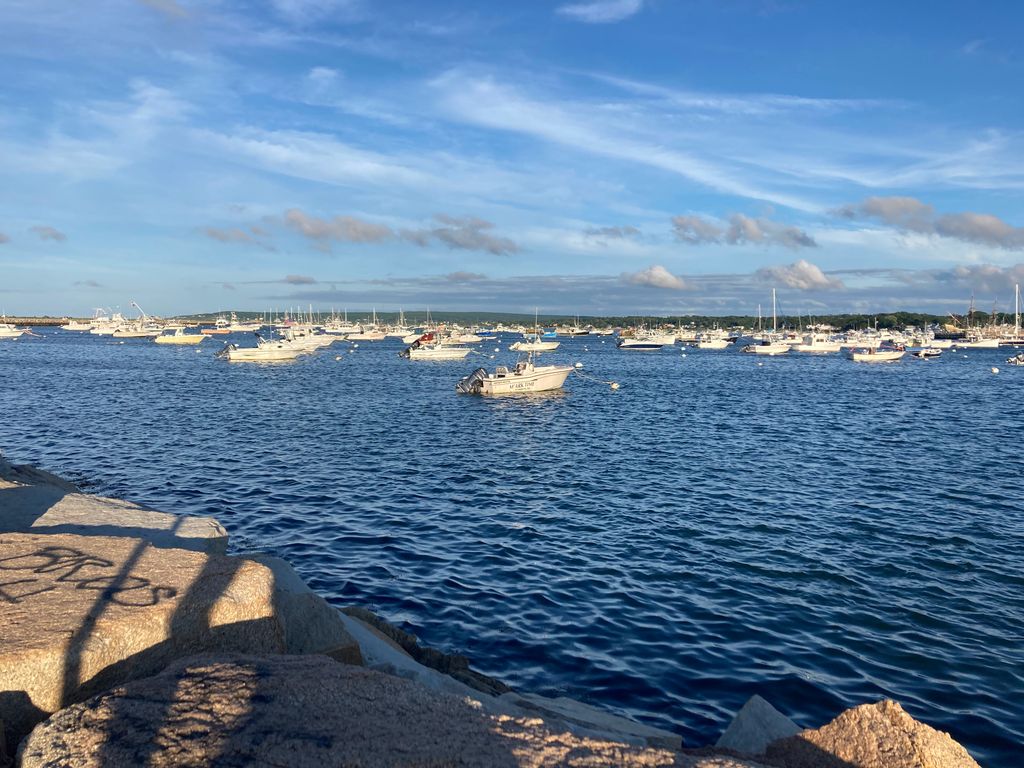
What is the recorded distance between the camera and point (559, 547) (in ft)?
53.8

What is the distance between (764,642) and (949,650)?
9.14ft

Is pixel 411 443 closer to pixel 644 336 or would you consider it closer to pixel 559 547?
pixel 559 547

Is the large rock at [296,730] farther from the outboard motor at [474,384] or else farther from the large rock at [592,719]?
the outboard motor at [474,384]

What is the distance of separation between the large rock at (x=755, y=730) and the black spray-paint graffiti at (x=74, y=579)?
5.31 meters

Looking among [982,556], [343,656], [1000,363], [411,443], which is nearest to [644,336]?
[1000,363]

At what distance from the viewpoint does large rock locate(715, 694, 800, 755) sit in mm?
6645

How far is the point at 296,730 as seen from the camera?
4.69 m

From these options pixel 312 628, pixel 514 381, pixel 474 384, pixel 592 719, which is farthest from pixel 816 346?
pixel 312 628

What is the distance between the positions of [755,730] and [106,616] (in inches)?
229

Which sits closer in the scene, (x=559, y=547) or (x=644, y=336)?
(x=559, y=547)

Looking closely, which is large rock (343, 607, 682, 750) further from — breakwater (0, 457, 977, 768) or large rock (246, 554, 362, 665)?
large rock (246, 554, 362, 665)

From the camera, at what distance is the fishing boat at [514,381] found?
49.2 meters

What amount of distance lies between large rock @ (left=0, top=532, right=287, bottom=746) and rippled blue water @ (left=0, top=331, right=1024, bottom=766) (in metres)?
4.91

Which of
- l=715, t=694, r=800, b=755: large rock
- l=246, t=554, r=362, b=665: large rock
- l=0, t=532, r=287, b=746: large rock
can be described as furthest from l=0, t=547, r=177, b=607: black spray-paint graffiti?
l=715, t=694, r=800, b=755: large rock
